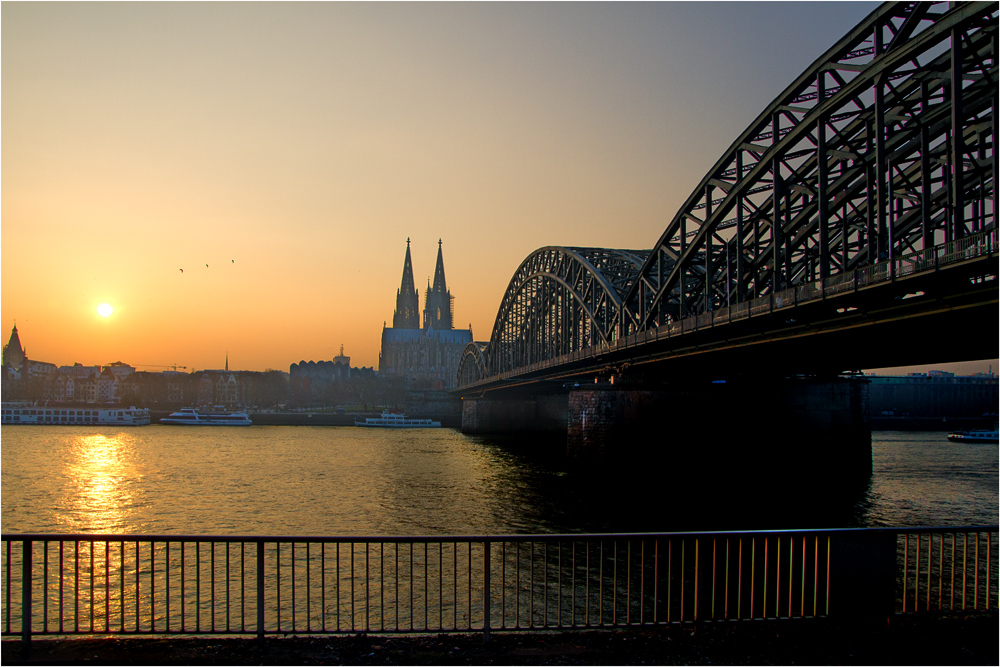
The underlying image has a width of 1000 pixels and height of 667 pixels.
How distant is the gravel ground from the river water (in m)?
17.4

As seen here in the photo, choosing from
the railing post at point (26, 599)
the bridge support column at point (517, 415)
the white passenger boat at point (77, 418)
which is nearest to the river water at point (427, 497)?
the railing post at point (26, 599)

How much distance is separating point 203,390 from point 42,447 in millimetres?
113747

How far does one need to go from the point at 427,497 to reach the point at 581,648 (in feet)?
91.2

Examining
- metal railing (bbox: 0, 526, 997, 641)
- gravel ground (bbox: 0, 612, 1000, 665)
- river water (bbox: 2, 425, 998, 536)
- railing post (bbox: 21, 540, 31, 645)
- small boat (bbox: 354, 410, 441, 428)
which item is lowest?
small boat (bbox: 354, 410, 441, 428)

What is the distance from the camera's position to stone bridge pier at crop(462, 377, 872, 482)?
38.9 meters

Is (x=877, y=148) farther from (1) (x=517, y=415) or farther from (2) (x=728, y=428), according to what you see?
(1) (x=517, y=415)

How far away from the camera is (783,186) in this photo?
108ft

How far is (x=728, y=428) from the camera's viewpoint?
3956cm

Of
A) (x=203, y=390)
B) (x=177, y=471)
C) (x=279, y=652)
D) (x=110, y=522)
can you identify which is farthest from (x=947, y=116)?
(x=203, y=390)

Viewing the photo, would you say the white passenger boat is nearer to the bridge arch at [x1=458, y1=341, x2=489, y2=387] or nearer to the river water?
the bridge arch at [x1=458, y1=341, x2=489, y2=387]

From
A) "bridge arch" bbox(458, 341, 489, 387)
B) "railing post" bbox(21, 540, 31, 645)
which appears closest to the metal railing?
"railing post" bbox(21, 540, 31, 645)

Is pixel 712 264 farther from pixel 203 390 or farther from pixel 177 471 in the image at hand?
pixel 203 390

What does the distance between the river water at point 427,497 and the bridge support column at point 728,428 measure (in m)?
1.35

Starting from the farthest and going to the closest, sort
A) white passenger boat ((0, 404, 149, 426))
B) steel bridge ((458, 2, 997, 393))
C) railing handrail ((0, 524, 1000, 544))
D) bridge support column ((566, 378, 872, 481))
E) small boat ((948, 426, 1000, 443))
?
white passenger boat ((0, 404, 149, 426)), small boat ((948, 426, 1000, 443)), bridge support column ((566, 378, 872, 481)), steel bridge ((458, 2, 997, 393)), railing handrail ((0, 524, 1000, 544))
